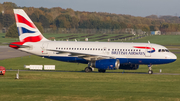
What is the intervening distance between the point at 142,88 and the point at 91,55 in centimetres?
1547

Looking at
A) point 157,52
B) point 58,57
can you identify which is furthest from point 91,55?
point 157,52

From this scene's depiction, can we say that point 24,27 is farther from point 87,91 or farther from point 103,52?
point 87,91

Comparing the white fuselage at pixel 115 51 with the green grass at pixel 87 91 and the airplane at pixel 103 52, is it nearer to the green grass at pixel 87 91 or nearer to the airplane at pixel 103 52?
the airplane at pixel 103 52

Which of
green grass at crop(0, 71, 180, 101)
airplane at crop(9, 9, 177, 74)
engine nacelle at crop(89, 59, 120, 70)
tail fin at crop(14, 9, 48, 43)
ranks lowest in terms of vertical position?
green grass at crop(0, 71, 180, 101)

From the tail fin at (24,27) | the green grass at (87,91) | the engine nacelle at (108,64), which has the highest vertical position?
the tail fin at (24,27)

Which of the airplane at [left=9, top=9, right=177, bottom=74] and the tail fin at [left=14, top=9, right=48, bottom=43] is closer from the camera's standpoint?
the airplane at [left=9, top=9, right=177, bottom=74]

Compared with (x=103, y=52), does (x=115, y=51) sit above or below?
above

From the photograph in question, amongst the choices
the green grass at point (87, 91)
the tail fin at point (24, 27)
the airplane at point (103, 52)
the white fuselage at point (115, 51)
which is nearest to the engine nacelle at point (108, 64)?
the airplane at point (103, 52)

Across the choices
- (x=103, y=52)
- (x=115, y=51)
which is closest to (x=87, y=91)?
(x=103, y=52)

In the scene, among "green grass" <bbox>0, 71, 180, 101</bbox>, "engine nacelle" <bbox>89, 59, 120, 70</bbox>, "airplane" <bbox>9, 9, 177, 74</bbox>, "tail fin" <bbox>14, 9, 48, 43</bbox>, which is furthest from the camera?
"tail fin" <bbox>14, 9, 48, 43</bbox>

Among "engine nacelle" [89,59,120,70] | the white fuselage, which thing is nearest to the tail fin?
the white fuselage

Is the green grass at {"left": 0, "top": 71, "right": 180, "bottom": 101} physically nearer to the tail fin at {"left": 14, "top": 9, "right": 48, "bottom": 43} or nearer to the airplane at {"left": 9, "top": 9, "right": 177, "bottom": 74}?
the airplane at {"left": 9, "top": 9, "right": 177, "bottom": 74}

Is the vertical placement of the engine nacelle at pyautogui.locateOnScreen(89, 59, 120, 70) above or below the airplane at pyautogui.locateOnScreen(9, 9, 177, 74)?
below

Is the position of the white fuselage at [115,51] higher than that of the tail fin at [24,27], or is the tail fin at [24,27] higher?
the tail fin at [24,27]
